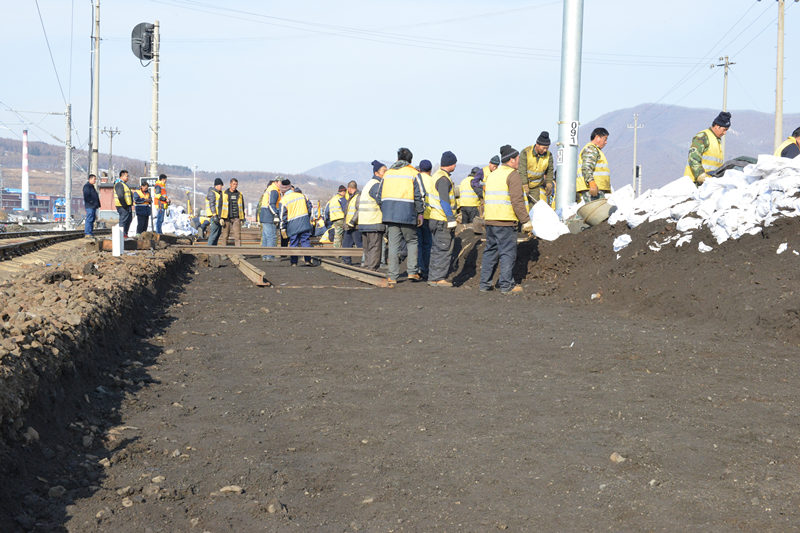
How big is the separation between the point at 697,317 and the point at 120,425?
6.06 metres

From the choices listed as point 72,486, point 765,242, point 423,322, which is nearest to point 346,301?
point 423,322

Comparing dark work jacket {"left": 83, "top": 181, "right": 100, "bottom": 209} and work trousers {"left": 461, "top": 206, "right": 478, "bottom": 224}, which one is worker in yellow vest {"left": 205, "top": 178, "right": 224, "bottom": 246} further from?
work trousers {"left": 461, "top": 206, "right": 478, "bottom": 224}

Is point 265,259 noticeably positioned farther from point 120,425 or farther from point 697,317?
point 120,425

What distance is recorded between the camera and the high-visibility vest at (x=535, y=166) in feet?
42.7

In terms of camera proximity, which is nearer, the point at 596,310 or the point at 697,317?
the point at 697,317

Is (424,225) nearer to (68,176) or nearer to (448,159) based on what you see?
(448,159)

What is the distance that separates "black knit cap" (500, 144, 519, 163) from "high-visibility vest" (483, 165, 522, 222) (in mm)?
128

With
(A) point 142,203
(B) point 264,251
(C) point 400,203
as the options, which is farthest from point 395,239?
(A) point 142,203

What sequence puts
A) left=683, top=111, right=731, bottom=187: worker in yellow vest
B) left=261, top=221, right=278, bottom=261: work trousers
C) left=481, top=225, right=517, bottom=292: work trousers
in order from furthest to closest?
left=261, top=221, right=278, bottom=261: work trousers, left=683, top=111, right=731, bottom=187: worker in yellow vest, left=481, top=225, right=517, bottom=292: work trousers

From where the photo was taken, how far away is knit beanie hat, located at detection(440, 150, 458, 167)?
42.8ft

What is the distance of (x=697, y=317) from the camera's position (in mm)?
8406

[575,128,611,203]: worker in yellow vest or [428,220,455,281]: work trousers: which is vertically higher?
[575,128,611,203]: worker in yellow vest

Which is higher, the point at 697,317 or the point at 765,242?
the point at 765,242

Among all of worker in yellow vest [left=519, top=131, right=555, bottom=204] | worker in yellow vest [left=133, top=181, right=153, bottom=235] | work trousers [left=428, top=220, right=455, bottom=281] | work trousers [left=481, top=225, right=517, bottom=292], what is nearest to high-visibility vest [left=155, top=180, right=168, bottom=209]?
worker in yellow vest [left=133, top=181, right=153, bottom=235]
